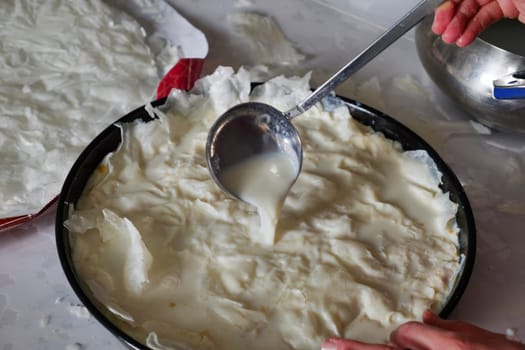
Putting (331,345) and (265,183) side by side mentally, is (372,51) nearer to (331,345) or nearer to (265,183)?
(265,183)

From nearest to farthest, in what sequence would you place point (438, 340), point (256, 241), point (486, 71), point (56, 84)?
point (438, 340)
point (256, 241)
point (486, 71)
point (56, 84)

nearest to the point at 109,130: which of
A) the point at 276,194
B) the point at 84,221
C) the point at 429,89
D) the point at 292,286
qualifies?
the point at 84,221

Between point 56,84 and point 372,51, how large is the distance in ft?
2.44

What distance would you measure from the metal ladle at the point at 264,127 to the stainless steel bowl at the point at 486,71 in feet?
0.75

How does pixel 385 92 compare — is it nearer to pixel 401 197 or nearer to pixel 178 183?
pixel 401 197

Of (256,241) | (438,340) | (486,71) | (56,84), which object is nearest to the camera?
(438,340)

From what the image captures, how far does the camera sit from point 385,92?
1563mm

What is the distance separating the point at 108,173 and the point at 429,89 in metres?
0.85

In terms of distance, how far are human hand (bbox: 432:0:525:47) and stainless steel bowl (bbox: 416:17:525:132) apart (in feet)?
0.10

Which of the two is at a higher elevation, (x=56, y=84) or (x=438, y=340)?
(x=438, y=340)

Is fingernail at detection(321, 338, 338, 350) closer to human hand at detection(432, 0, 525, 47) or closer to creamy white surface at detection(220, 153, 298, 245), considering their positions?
creamy white surface at detection(220, 153, 298, 245)

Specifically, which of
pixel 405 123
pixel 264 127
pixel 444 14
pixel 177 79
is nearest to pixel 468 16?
pixel 444 14

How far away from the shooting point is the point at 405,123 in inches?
58.0

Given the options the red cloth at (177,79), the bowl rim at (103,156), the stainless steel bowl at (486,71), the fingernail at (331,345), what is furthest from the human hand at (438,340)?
the red cloth at (177,79)
